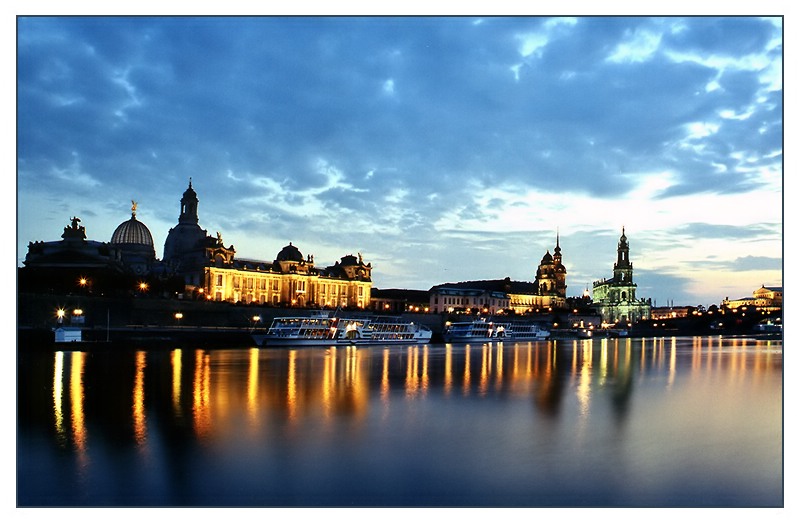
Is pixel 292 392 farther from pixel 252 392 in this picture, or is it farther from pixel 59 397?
pixel 59 397

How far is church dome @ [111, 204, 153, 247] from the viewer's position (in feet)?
278

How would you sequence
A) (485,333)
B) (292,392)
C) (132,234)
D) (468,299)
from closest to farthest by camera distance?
(292,392), (485,333), (132,234), (468,299)

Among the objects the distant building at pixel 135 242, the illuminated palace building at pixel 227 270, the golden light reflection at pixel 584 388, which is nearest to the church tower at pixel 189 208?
the illuminated palace building at pixel 227 270

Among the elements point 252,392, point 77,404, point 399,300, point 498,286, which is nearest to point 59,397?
point 77,404

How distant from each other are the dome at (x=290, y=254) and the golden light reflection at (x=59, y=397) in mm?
59439

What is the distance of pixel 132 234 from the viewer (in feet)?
279

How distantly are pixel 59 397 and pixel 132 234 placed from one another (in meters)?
70.1

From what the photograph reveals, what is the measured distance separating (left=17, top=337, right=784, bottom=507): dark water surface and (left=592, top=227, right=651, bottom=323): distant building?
345 ft

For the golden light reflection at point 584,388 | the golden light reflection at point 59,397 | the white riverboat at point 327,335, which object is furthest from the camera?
the white riverboat at point 327,335

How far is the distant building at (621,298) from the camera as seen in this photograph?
127 metres

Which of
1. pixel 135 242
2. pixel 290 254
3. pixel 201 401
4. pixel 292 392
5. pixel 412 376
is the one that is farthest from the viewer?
pixel 290 254

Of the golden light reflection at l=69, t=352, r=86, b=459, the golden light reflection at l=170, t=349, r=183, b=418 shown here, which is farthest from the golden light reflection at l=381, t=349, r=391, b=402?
the golden light reflection at l=69, t=352, r=86, b=459

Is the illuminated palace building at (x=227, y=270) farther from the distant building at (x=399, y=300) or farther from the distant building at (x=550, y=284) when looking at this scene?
the distant building at (x=550, y=284)
